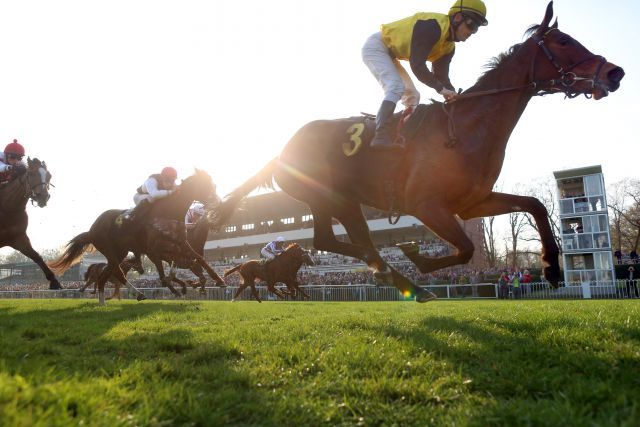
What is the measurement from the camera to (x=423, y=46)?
466 cm

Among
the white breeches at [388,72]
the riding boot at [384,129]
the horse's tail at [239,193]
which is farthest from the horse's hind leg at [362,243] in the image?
the white breeches at [388,72]

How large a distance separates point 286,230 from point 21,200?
43843 mm

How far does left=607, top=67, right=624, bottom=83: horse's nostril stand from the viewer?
4.32 metres

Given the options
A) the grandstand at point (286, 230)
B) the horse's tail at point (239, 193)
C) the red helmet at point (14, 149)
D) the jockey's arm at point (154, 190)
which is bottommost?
the horse's tail at point (239, 193)

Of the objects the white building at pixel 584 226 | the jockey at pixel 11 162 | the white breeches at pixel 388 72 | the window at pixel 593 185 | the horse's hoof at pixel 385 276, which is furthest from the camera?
the window at pixel 593 185

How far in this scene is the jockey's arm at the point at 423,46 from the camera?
463cm

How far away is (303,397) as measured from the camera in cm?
241

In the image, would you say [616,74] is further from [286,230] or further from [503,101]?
[286,230]

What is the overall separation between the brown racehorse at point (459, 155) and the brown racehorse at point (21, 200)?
24.0 feet

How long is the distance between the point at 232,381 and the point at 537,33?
4.59m

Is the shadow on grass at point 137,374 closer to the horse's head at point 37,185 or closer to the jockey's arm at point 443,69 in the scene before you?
the jockey's arm at point 443,69

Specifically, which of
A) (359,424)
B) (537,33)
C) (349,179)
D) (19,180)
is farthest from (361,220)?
(19,180)

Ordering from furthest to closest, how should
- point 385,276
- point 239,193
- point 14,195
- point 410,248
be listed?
point 14,195 → point 239,193 → point 385,276 → point 410,248

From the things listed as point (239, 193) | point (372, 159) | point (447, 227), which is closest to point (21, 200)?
point (239, 193)
